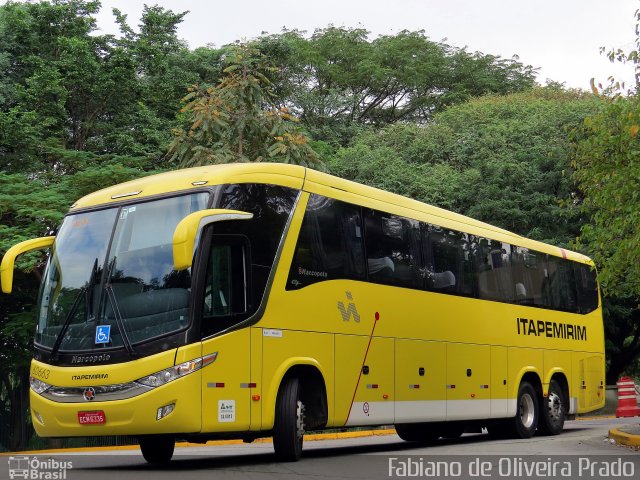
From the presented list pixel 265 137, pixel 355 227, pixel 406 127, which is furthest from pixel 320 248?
pixel 406 127

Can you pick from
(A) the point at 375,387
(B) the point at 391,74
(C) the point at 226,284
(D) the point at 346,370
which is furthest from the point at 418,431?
(B) the point at 391,74

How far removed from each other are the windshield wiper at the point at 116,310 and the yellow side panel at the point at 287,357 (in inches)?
65.9

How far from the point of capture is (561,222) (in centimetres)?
3350

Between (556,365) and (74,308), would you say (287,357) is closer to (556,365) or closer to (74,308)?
(74,308)

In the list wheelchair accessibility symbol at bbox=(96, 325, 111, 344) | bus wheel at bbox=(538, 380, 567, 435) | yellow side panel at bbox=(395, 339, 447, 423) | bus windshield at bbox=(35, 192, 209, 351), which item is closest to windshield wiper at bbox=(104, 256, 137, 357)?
bus windshield at bbox=(35, 192, 209, 351)

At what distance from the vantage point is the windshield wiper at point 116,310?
1146cm

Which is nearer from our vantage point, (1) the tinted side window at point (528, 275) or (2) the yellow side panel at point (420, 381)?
(2) the yellow side panel at point (420, 381)

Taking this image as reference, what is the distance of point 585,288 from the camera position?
2264cm

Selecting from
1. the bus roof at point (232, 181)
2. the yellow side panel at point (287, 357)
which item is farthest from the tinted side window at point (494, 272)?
the yellow side panel at point (287, 357)

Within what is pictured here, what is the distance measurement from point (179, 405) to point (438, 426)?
817 centimetres

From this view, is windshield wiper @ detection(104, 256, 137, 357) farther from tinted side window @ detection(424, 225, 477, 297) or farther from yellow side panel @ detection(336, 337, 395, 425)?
tinted side window @ detection(424, 225, 477, 297)

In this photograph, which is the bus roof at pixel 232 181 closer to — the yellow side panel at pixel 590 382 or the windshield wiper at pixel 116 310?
the windshield wiper at pixel 116 310

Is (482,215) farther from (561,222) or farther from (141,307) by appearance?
(141,307)

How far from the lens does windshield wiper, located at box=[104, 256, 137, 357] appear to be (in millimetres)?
11459
